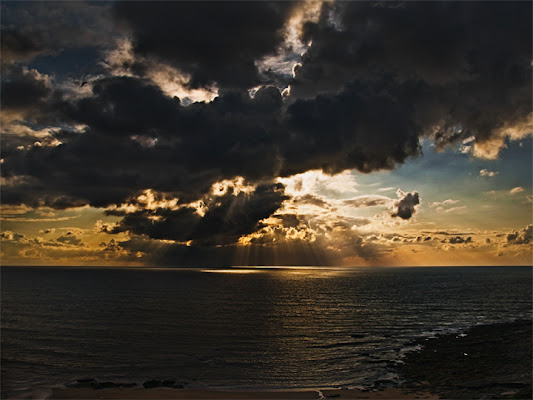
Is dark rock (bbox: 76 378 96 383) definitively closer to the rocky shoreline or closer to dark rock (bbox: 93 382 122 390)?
dark rock (bbox: 93 382 122 390)

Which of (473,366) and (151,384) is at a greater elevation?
(473,366)

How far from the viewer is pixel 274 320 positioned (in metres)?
68.5

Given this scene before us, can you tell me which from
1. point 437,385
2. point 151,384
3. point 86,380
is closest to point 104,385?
point 86,380

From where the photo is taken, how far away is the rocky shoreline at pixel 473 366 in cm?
3031

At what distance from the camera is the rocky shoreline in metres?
30.3

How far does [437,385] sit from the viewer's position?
3225cm

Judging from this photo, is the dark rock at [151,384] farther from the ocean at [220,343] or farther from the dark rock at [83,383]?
the dark rock at [83,383]

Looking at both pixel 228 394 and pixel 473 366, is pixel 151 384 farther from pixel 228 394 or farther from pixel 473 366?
pixel 473 366

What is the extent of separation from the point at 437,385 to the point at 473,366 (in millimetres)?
7619

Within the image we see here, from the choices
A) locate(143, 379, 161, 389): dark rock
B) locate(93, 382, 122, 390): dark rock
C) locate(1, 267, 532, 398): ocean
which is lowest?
locate(1, 267, 532, 398): ocean

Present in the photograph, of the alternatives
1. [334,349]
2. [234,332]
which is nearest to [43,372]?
[234,332]

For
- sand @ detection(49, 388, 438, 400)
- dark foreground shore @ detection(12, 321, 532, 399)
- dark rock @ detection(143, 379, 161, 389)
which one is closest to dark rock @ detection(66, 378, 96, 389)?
dark foreground shore @ detection(12, 321, 532, 399)

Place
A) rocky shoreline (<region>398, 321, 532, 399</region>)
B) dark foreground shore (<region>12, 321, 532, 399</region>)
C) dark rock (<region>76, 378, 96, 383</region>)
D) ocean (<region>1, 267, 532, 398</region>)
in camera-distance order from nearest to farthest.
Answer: dark foreground shore (<region>12, 321, 532, 399</region>) < rocky shoreline (<region>398, 321, 532, 399</region>) < dark rock (<region>76, 378, 96, 383</region>) < ocean (<region>1, 267, 532, 398</region>)

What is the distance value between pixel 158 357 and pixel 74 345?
14159 mm
